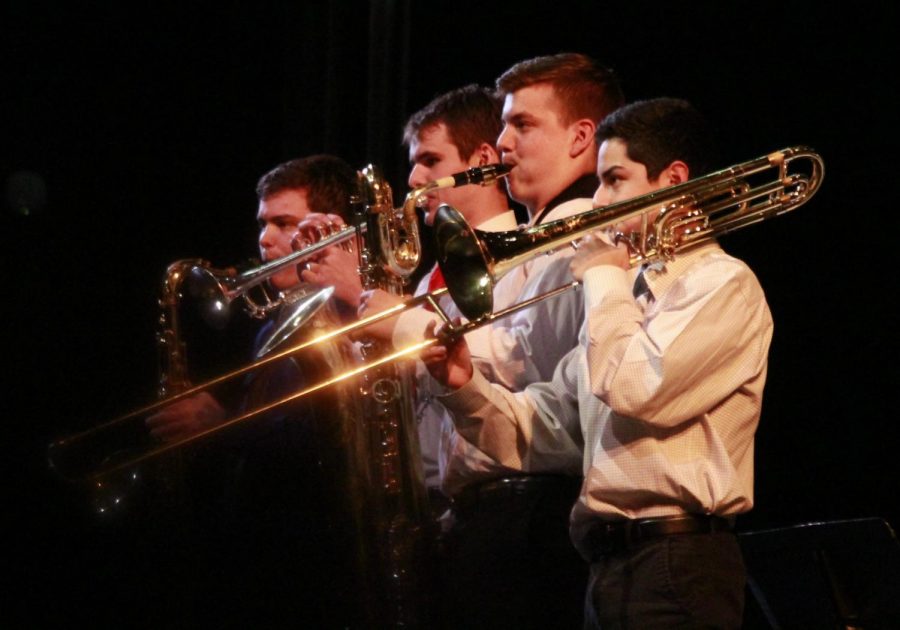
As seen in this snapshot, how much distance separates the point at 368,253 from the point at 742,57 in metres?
1.62

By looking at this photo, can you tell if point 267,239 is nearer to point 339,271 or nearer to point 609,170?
point 339,271

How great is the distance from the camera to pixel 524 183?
2988 millimetres

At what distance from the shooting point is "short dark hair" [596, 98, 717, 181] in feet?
8.30

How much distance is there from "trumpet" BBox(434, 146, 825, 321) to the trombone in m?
0.10

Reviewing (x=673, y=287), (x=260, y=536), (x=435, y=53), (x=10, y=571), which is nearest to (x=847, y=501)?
(x=673, y=287)

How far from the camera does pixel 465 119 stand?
331 cm

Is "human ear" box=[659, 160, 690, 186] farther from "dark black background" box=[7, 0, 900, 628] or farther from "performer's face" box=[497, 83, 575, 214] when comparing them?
"dark black background" box=[7, 0, 900, 628]

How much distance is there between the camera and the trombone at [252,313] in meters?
2.15

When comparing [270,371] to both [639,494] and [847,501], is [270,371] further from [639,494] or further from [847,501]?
[847,501]

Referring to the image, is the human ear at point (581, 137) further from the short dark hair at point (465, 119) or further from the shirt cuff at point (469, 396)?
the shirt cuff at point (469, 396)

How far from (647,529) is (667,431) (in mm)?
208

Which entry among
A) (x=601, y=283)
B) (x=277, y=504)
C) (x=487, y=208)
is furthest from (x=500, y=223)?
(x=277, y=504)

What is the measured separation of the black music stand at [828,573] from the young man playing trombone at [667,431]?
0.26 meters

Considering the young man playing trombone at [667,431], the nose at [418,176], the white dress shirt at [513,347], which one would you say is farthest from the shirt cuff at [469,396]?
the nose at [418,176]
